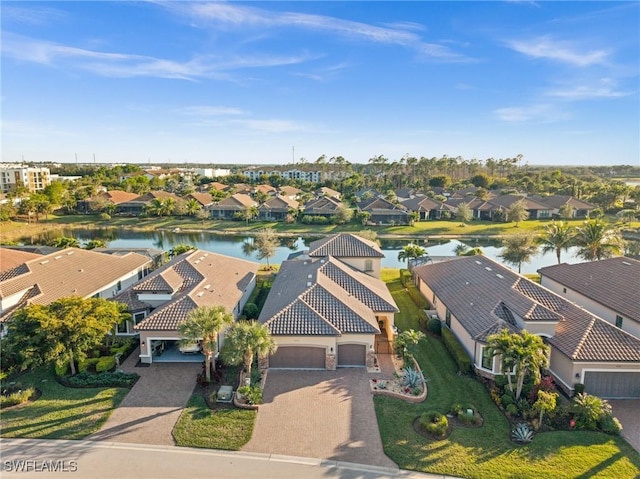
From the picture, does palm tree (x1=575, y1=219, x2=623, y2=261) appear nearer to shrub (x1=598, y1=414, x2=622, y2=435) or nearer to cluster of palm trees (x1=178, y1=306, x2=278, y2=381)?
shrub (x1=598, y1=414, x2=622, y2=435)

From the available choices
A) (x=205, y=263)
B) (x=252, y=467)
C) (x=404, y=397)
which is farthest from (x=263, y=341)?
(x=205, y=263)

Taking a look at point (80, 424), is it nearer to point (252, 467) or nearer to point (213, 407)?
point (213, 407)

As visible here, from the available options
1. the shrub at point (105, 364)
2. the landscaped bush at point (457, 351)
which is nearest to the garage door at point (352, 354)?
the landscaped bush at point (457, 351)

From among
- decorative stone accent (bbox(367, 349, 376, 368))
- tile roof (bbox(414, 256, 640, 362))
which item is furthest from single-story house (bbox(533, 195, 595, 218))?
decorative stone accent (bbox(367, 349, 376, 368))

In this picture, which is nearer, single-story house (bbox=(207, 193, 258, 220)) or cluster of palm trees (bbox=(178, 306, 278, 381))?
cluster of palm trees (bbox=(178, 306, 278, 381))

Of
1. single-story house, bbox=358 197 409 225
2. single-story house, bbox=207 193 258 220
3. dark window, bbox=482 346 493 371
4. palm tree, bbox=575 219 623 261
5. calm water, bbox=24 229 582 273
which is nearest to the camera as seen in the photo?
dark window, bbox=482 346 493 371
